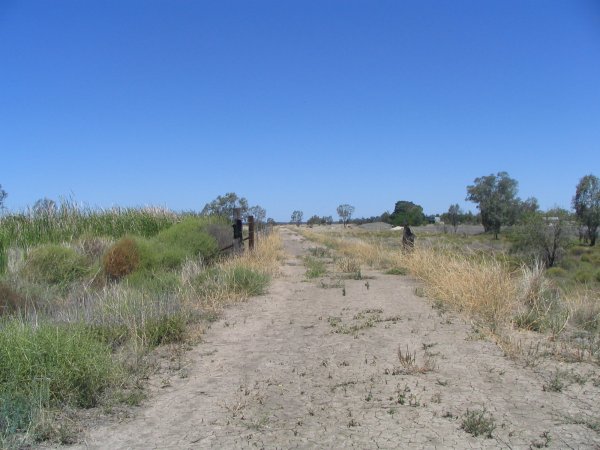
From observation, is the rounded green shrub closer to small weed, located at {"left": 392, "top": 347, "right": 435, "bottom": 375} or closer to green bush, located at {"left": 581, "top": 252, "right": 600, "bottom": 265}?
small weed, located at {"left": 392, "top": 347, "right": 435, "bottom": 375}

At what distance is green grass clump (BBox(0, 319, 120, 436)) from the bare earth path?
0.53 metres

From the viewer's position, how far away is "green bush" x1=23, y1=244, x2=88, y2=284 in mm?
11180

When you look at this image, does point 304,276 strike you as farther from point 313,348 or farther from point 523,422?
point 523,422

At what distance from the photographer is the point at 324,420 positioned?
4637mm

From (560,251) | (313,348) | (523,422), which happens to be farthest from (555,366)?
(560,251)

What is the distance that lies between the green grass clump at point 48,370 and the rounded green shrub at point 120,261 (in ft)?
22.2

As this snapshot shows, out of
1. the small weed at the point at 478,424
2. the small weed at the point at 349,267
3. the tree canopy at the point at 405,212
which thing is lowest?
the small weed at the point at 478,424

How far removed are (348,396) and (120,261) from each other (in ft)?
27.6

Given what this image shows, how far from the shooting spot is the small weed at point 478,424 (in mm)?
4274

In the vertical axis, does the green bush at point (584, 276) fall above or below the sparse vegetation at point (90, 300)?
below

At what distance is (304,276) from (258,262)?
5.31 feet

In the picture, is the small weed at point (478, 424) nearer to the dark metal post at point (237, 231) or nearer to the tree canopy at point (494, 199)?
the dark metal post at point (237, 231)

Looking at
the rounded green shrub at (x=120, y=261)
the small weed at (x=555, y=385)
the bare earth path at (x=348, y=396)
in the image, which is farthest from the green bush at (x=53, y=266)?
the small weed at (x=555, y=385)

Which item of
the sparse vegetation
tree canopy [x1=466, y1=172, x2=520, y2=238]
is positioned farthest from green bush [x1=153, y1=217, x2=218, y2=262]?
tree canopy [x1=466, y1=172, x2=520, y2=238]
